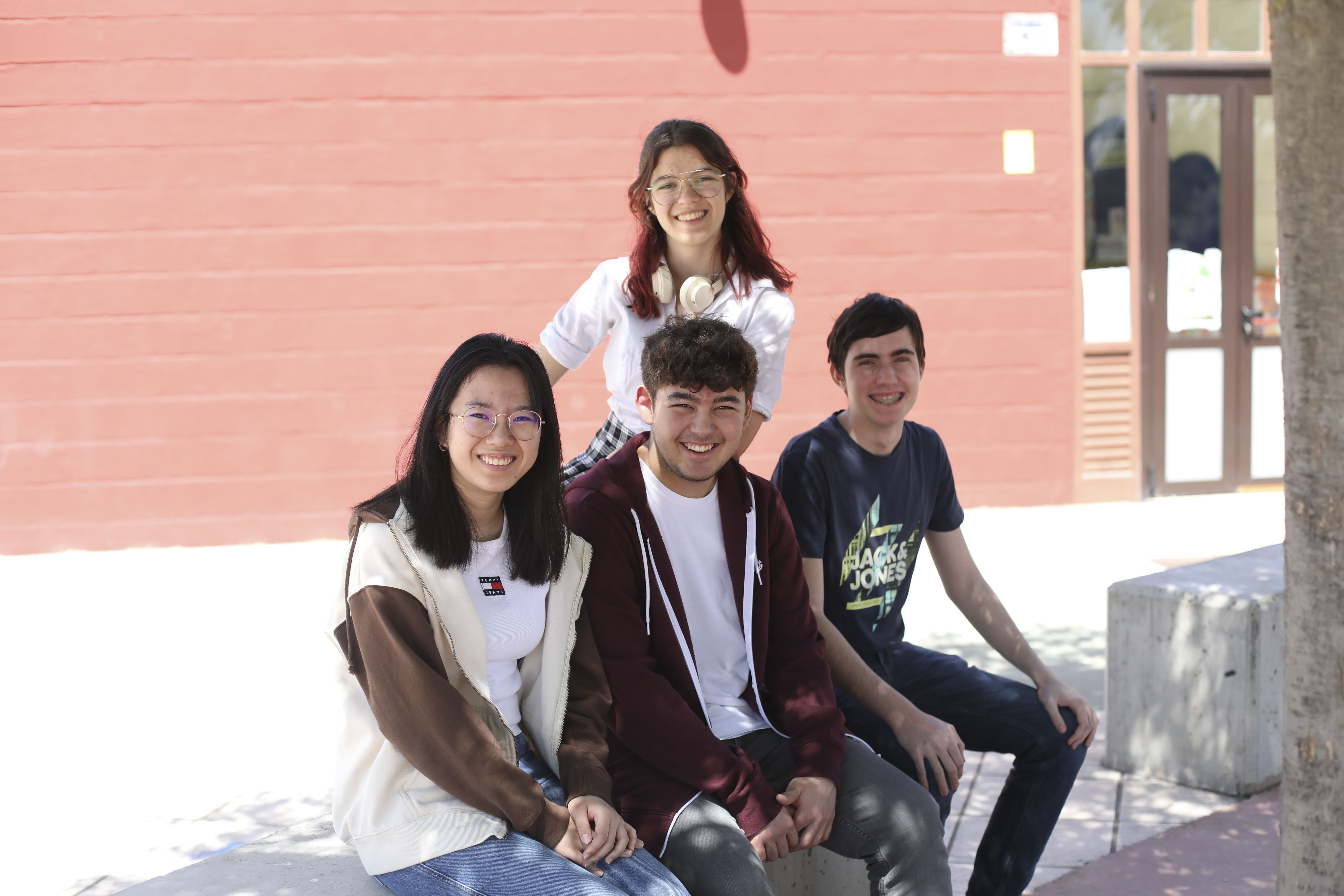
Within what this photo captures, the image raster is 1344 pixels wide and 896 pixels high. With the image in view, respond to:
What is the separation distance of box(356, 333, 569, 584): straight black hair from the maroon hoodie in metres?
0.13

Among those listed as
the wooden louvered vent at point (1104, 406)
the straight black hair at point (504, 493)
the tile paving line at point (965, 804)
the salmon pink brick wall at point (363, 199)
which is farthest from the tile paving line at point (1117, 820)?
the wooden louvered vent at point (1104, 406)

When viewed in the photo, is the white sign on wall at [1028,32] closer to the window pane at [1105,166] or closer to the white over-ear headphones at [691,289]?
the window pane at [1105,166]

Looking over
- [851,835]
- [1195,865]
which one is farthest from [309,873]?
[1195,865]

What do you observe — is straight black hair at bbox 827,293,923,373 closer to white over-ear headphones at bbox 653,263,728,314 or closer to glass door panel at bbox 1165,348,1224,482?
white over-ear headphones at bbox 653,263,728,314

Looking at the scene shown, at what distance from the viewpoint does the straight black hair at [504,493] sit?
241cm

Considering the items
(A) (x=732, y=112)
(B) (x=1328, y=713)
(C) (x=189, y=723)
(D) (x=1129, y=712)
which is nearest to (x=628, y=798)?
(B) (x=1328, y=713)

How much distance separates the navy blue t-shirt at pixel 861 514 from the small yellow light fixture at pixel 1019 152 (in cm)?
580

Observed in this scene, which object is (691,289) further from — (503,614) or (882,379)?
(503,614)

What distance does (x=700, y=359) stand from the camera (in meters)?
2.64

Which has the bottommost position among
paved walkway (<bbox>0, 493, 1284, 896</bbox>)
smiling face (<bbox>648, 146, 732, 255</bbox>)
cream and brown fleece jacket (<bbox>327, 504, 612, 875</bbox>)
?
paved walkway (<bbox>0, 493, 1284, 896</bbox>)

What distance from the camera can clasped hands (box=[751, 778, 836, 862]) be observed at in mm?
2420

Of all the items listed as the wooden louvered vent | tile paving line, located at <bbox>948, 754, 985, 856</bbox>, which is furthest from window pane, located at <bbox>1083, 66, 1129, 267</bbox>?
tile paving line, located at <bbox>948, 754, 985, 856</bbox>

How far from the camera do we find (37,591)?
7168 millimetres

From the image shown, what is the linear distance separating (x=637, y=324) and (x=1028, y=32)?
6.23 m
